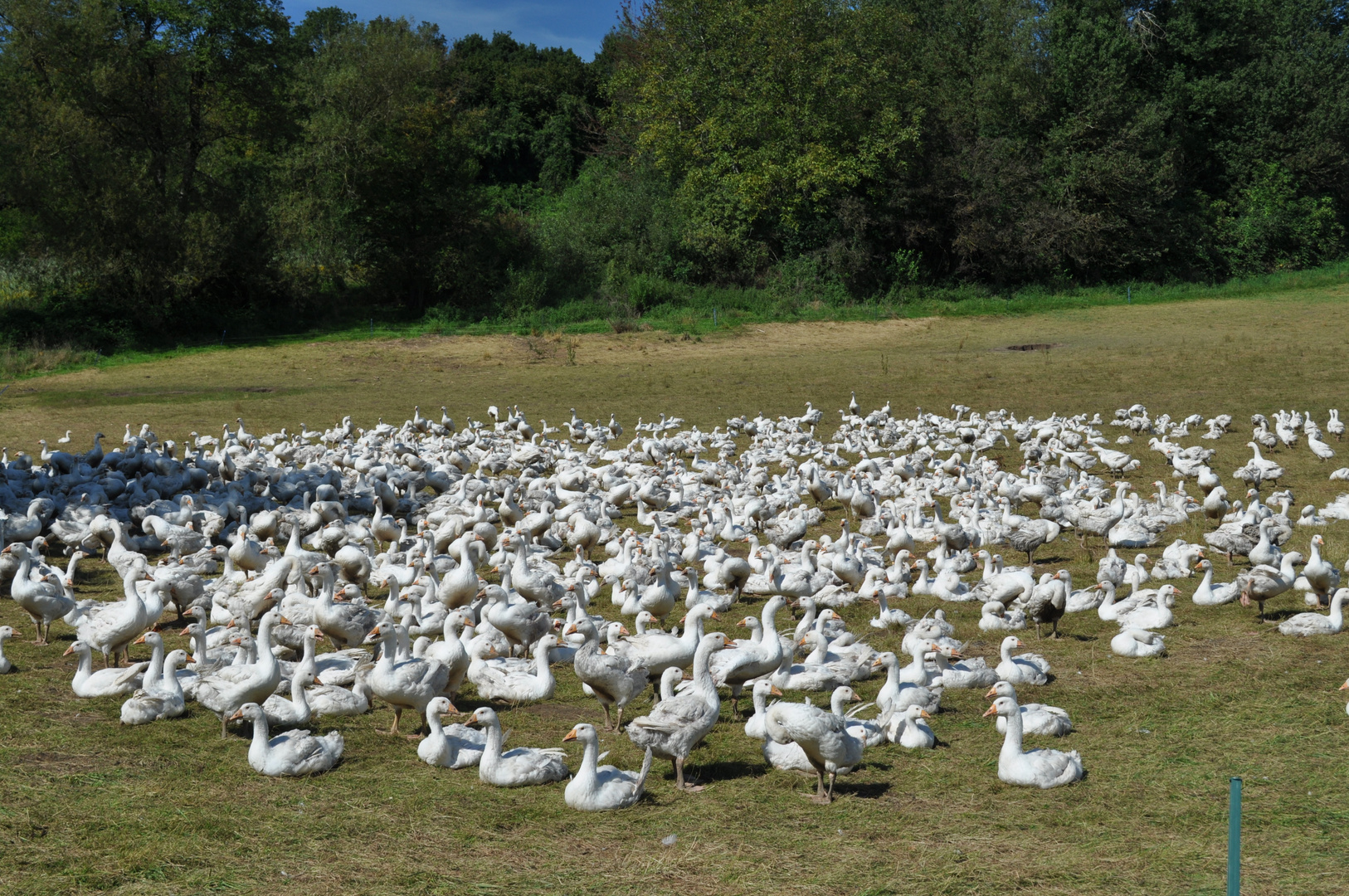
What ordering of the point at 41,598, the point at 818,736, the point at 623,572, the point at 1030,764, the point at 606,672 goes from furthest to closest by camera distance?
the point at 623,572 < the point at 41,598 < the point at 606,672 < the point at 1030,764 < the point at 818,736

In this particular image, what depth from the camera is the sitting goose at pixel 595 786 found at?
7316 millimetres

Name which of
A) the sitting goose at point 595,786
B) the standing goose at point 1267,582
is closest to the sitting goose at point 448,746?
the sitting goose at point 595,786

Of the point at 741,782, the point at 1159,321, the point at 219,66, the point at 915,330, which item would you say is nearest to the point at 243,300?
the point at 219,66

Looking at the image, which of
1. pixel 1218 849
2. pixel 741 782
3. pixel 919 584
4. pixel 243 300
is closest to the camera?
pixel 1218 849

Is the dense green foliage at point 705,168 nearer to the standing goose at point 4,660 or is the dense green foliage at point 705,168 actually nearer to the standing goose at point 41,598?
the standing goose at point 41,598

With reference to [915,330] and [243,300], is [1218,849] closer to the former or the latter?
[915,330]

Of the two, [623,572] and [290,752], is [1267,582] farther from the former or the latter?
[290,752]

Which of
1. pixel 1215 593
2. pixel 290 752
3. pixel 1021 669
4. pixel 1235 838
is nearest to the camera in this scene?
pixel 1235 838

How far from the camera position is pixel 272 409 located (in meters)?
28.8

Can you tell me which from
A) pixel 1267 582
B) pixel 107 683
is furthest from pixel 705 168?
pixel 107 683

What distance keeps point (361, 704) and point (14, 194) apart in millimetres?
34530

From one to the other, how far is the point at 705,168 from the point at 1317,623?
1561 inches

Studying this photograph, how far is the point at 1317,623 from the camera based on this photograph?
10.5m

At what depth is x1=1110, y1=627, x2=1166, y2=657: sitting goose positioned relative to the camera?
10.3 m
